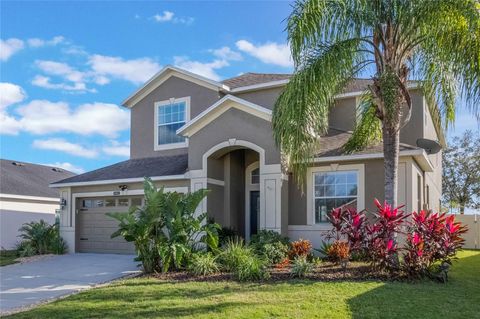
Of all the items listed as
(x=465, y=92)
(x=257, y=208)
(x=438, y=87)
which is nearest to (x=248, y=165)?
(x=257, y=208)

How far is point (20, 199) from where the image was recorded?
23562 millimetres

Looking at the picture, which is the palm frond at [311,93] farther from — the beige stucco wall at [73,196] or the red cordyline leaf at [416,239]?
the beige stucco wall at [73,196]

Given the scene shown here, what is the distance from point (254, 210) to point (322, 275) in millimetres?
6544

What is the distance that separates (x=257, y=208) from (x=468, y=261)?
732cm

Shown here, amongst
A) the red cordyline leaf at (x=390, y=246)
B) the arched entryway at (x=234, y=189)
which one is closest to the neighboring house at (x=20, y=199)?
the arched entryway at (x=234, y=189)

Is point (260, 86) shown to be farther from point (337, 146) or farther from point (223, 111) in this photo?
point (337, 146)

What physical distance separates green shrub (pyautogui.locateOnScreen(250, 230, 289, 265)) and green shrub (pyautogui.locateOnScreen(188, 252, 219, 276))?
1.38m

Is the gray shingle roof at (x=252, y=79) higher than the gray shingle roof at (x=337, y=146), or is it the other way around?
the gray shingle roof at (x=252, y=79)

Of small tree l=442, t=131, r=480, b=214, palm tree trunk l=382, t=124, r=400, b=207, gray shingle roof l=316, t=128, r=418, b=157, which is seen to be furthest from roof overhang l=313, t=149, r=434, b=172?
small tree l=442, t=131, r=480, b=214

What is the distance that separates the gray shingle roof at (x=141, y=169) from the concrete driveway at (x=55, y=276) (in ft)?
10.5

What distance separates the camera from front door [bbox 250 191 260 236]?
1689cm

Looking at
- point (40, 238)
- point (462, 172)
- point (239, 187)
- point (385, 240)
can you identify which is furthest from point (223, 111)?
point (462, 172)

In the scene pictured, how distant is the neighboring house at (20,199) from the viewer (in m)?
22.7

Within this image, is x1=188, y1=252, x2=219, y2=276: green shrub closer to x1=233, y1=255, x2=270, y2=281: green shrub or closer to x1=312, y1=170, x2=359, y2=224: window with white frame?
x1=233, y1=255, x2=270, y2=281: green shrub
